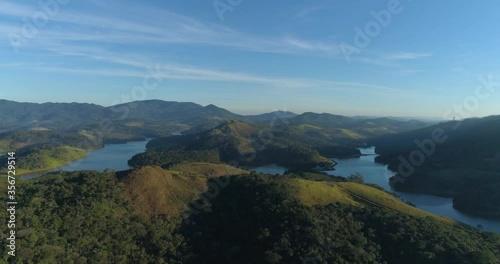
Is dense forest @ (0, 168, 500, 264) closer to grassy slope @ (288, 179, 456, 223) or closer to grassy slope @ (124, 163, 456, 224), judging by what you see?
grassy slope @ (124, 163, 456, 224)

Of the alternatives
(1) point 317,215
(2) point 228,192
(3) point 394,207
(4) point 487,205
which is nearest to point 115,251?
(2) point 228,192

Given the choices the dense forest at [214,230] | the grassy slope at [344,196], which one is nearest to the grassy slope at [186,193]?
the grassy slope at [344,196]

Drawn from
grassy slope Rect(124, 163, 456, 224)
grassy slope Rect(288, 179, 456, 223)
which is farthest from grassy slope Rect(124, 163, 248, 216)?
grassy slope Rect(288, 179, 456, 223)

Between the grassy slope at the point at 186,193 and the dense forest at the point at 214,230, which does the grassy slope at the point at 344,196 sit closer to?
the grassy slope at the point at 186,193

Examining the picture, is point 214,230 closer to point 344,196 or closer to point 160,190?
point 160,190

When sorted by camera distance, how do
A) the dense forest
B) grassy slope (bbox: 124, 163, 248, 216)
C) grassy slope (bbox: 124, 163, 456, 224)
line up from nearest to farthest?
the dense forest → grassy slope (bbox: 124, 163, 248, 216) → grassy slope (bbox: 124, 163, 456, 224)
